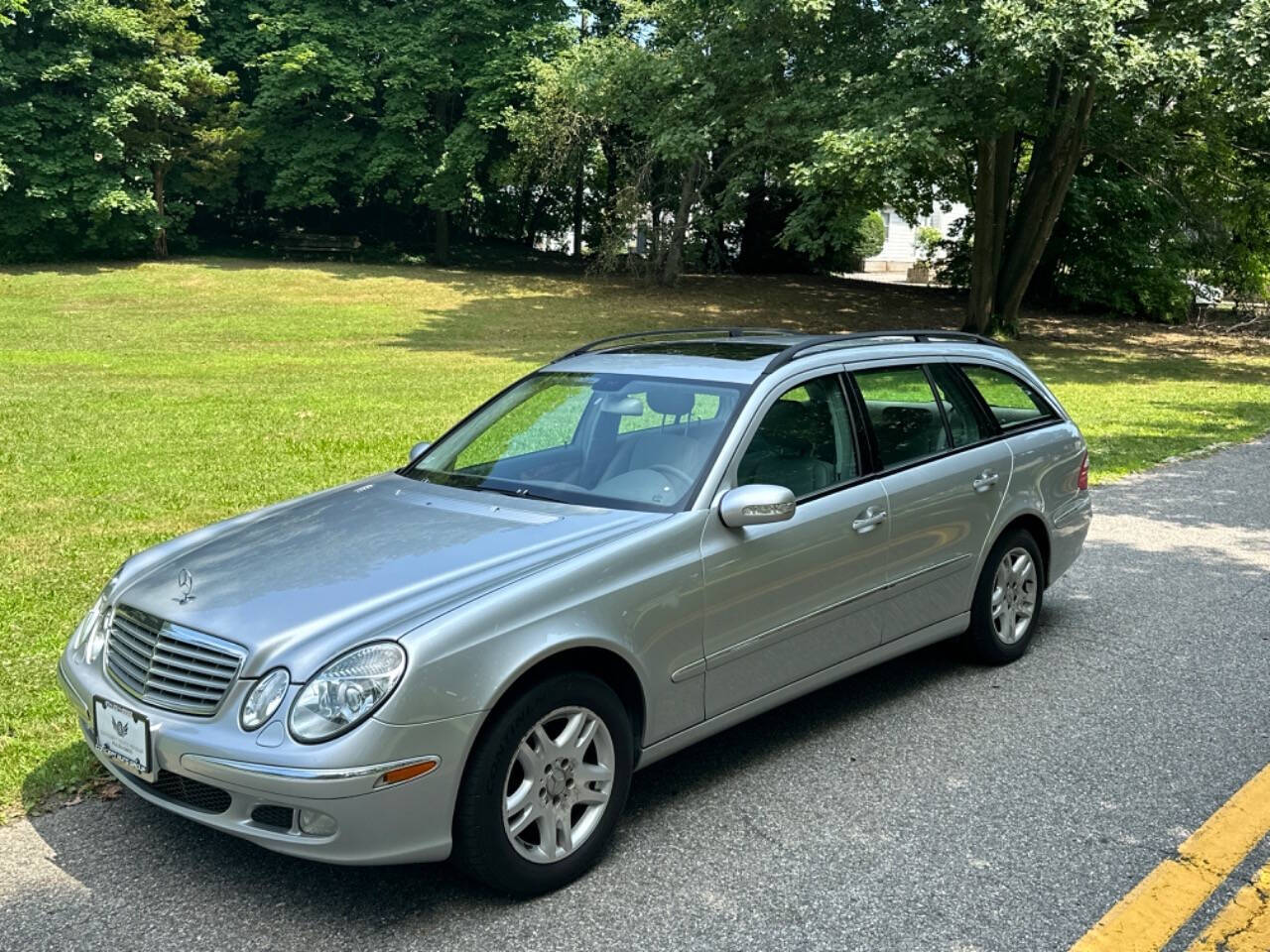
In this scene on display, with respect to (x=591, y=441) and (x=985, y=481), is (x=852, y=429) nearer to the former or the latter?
(x=985, y=481)

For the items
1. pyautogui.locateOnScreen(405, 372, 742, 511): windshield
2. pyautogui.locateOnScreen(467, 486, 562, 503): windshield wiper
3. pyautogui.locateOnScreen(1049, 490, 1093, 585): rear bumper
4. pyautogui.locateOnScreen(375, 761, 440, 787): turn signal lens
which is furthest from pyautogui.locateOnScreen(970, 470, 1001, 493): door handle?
pyautogui.locateOnScreen(375, 761, 440, 787): turn signal lens

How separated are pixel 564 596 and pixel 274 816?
101cm

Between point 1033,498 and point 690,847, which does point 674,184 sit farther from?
point 690,847

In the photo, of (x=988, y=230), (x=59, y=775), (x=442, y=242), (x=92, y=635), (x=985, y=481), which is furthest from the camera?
(x=442, y=242)

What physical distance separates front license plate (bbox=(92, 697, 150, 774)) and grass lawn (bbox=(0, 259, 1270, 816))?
0.73 meters

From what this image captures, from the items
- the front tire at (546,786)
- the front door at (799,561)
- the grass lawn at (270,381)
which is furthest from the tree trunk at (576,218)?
the front tire at (546,786)

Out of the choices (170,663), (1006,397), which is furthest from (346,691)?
(1006,397)

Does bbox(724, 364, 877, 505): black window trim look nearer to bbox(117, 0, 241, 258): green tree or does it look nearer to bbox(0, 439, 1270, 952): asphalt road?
bbox(0, 439, 1270, 952): asphalt road

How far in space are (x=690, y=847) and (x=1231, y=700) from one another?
109 inches

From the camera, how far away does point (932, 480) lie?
197 inches

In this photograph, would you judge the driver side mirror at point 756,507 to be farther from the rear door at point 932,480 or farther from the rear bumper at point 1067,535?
the rear bumper at point 1067,535

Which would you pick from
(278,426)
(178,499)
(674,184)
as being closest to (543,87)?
Result: (674,184)

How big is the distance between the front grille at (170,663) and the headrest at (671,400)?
77.2 inches

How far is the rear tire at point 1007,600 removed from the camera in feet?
17.7
